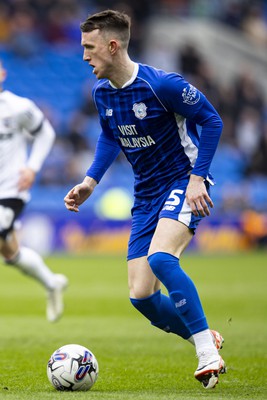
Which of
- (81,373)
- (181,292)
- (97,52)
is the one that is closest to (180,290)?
(181,292)

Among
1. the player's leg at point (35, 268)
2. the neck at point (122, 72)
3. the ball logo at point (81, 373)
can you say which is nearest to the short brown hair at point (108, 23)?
the neck at point (122, 72)

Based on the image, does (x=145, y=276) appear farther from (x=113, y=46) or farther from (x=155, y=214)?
(x=113, y=46)

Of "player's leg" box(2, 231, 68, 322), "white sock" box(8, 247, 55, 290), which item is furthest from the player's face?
"white sock" box(8, 247, 55, 290)

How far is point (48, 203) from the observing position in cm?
2134

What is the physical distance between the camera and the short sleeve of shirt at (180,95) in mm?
5648

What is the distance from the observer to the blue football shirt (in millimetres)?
5711

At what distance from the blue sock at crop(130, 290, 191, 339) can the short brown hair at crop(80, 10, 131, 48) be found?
1.70m

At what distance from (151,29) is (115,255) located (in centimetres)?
899

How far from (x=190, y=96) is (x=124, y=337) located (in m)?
3.57

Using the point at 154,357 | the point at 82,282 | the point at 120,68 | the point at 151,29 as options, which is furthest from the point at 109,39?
the point at 151,29

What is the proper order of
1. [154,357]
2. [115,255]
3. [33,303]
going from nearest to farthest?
[154,357]
[33,303]
[115,255]

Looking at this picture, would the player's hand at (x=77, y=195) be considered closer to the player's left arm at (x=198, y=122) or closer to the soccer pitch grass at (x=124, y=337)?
the player's left arm at (x=198, y=122)

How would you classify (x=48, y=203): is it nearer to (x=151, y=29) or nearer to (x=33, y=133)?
(x=151, y=29)

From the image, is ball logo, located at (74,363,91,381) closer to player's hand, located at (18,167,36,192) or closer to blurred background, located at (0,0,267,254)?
player's hand, located at (18,167,36,192)
